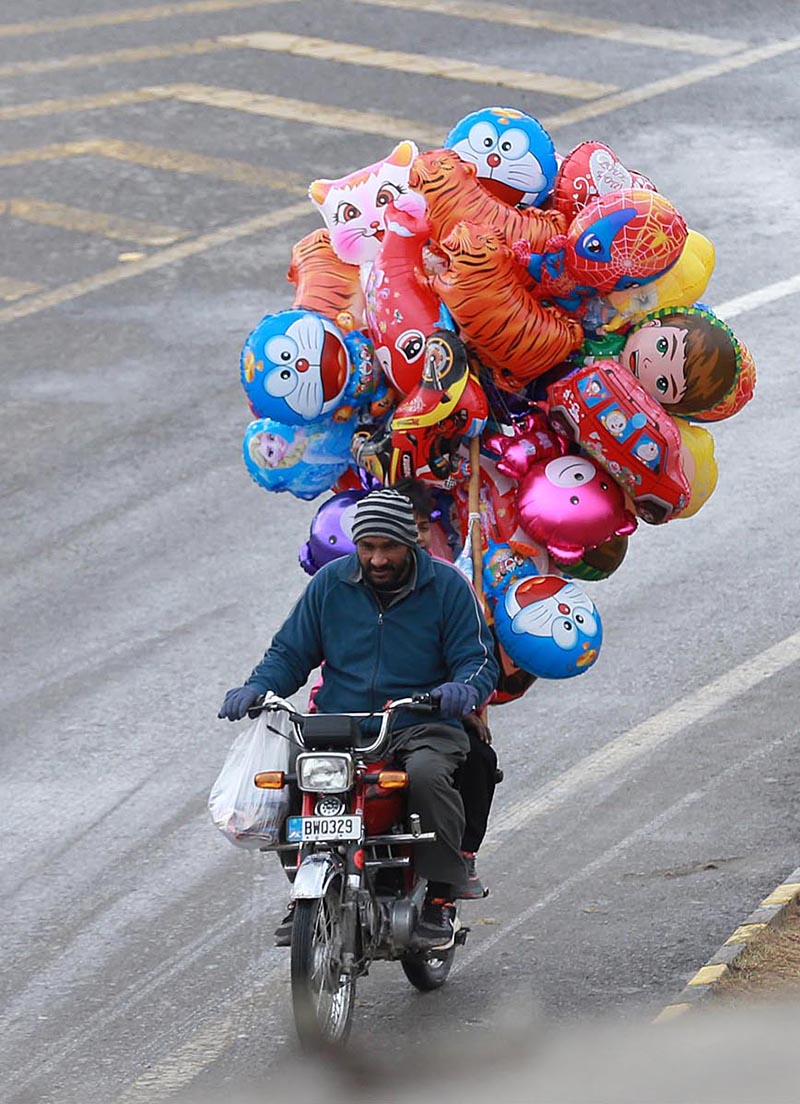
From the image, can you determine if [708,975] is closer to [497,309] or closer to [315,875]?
[315,875]

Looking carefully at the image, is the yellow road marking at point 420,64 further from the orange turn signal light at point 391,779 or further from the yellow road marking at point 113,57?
the orange turn signal light at point 391,779

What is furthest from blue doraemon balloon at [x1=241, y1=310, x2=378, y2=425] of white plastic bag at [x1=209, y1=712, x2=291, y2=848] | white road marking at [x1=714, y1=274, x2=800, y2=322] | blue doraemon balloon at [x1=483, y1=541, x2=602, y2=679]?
white road marking at [x1=714, y1=274, x2=800, y2=322]

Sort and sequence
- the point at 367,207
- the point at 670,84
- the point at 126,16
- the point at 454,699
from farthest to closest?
the point at 126,16
the point at 670,84
the point at 367,207
the point at 454,699

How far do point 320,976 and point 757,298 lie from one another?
935 centimetres

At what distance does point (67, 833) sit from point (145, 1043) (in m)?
1.86

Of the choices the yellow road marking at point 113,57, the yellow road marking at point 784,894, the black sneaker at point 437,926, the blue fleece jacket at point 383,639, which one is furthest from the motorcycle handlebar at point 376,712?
the yellow road marking at point 113,57

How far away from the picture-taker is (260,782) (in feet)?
25.0

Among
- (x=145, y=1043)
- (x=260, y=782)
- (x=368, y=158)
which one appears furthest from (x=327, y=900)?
(x=368, y=158)

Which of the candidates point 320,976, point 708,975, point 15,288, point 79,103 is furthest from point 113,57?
point 320,976

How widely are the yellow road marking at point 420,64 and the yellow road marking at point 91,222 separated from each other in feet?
13.9

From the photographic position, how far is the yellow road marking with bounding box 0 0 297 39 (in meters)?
23.3

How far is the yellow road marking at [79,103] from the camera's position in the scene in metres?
20.7

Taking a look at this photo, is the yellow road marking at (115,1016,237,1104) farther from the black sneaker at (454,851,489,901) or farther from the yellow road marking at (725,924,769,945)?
the yellow road marking at (725,924,769,945)

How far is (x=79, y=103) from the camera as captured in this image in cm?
2084
